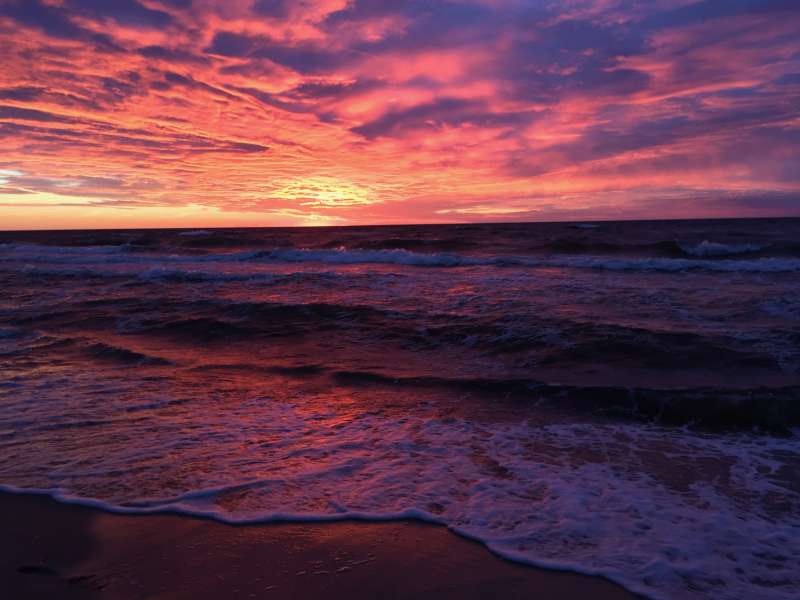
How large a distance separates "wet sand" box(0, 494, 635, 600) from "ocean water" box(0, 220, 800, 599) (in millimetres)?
161

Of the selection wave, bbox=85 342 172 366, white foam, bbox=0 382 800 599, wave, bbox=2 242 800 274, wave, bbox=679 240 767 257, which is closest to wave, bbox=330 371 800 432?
white foam, bbox=0 382 800 599

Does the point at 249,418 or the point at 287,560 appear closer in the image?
the point at 287,560

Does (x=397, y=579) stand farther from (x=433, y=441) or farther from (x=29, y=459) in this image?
(x=29, y=459)

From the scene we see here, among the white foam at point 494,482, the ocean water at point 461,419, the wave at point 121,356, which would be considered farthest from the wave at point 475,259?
the white foam at point 494,482

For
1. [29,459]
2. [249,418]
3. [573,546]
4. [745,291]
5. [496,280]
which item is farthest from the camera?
[496,280]

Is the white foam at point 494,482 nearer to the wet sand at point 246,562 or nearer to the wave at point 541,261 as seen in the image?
the wet sand at point 246,562

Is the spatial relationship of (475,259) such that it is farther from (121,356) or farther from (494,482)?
(494,482)

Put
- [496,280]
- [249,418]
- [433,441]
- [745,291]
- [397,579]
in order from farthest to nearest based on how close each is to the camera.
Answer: [496,280] → [745,291] → [249,418] → [433,441] → [397,579]

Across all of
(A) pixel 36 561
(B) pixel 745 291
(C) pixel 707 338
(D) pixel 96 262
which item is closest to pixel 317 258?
(D) pixel 96 262

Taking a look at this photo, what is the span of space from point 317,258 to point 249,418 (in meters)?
21.5

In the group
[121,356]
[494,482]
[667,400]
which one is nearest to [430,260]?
[121,356]

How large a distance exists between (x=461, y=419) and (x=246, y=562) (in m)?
2.98

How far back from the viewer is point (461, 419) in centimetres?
557

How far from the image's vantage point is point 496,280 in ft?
53.3
